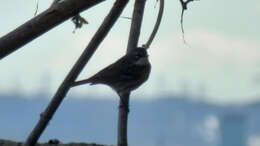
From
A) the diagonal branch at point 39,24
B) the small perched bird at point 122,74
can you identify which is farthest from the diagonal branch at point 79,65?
the small perched bird at point 122,74

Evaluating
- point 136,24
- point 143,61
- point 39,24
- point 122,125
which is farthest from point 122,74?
point 39,24

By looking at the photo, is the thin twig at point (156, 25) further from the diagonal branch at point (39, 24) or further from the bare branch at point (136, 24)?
the diagonal branch at point (39, 24)

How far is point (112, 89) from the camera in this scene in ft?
13.7

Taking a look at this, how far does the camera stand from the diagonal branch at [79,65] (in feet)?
7.07

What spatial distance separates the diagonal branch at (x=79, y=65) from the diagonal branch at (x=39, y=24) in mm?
461

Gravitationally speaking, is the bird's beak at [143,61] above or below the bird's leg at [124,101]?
below

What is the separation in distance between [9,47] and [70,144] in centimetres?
125

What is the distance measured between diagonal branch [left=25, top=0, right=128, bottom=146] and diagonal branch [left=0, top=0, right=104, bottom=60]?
46 cm

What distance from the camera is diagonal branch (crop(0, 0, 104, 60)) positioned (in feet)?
4.84

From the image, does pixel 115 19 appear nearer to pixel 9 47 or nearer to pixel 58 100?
pixel 58 100

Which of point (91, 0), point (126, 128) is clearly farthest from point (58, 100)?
point (91, 0)

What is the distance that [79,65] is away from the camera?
2.15 meters

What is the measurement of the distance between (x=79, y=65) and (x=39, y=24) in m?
0.61

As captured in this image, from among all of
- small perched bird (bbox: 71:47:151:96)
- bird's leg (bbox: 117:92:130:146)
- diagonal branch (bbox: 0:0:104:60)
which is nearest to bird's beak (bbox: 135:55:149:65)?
small perched bird (bbox: 71:47:151:96)
